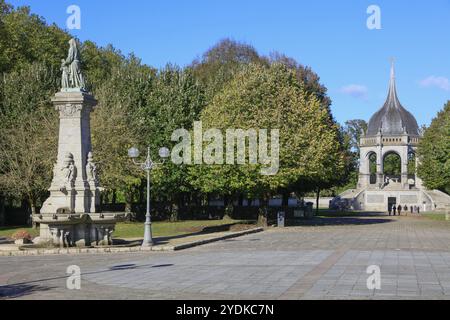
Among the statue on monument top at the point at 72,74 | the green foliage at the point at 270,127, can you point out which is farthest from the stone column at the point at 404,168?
the statue on monument top at the point at 72,74

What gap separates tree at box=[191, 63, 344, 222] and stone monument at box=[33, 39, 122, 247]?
1709 cm

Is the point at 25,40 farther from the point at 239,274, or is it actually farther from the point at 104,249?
the point at 239,274

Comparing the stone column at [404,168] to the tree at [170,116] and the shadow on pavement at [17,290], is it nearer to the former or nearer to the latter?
the tree at [170,116]

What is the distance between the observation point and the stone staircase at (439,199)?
303 feet

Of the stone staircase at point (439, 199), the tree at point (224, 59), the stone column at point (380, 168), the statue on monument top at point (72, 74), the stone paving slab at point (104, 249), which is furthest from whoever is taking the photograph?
the stone column at point (380, 168)

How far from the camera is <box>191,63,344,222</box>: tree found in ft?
142

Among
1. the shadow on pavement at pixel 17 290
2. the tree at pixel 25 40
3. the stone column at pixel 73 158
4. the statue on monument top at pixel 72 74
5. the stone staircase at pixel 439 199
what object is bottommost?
the shadow on pavement at pixel 17 290

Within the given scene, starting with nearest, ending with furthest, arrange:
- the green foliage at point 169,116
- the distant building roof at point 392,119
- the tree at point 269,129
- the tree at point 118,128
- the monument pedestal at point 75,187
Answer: the monument pedestal at point 75,187 < the tree at point 269,129 < the tree at point 118,128 < the green foliage at point 169,116 < the distant building roof at point 392,119

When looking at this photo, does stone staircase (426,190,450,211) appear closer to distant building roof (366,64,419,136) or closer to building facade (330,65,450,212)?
building facade (330,65,450,212)

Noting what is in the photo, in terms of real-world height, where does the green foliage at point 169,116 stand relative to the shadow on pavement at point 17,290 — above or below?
above

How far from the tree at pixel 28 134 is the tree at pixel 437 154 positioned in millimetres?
29701

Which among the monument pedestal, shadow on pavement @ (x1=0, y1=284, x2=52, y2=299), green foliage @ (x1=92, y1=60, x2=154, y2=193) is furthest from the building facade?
shadow on pavement @ (x1=0, y1=284, x2=52, y2=299)
